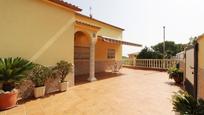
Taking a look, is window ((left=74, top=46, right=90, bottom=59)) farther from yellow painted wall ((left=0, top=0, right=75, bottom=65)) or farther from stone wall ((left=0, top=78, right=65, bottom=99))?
stone wall ((left=0, top=78, right=65, bottom=99))

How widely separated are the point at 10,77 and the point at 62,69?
2921 millimetres

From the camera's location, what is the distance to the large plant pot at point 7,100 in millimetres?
5600

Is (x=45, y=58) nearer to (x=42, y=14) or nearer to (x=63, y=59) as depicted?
(x=63, y=59)

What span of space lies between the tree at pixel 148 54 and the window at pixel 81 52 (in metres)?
8.38

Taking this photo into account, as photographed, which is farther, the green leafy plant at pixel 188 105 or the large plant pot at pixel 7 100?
the large plant pot at pixel 7 100

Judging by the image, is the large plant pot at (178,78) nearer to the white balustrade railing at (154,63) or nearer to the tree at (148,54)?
the white balustrade railing at (154,63)

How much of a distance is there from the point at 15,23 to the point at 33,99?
357cm

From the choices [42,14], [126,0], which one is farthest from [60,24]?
[126,0]

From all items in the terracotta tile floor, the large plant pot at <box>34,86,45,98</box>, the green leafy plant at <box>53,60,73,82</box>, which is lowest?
the terracotta tile floor

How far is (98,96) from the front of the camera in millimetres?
7461

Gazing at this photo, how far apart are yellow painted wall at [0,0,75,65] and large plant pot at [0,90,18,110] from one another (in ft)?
5.60

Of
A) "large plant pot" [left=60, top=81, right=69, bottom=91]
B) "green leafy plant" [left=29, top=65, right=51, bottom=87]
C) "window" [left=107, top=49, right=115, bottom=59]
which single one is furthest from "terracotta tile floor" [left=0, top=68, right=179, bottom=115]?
"window" [left=107, top=49, right=115, bottom=59]

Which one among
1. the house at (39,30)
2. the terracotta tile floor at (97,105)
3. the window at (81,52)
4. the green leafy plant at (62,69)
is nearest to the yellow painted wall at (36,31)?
the house at (39,30)

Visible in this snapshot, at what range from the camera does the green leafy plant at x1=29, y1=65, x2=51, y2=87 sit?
7.12 metres
